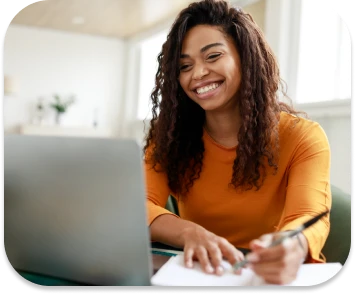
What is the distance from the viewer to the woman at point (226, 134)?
564mm

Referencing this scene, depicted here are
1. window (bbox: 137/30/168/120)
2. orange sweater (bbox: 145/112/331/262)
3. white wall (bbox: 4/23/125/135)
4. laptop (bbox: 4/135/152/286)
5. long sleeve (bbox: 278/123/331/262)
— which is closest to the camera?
laptop (bbox: 4/135/152/286)

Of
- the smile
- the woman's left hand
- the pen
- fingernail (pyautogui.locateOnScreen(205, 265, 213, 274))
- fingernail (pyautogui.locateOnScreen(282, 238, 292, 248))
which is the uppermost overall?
the smile

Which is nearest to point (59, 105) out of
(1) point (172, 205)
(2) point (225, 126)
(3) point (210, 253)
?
(1) point (172, 205)

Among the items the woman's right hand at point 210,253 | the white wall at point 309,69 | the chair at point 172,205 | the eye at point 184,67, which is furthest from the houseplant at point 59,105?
the woman's right hand at point 210,253

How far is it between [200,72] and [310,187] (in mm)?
244

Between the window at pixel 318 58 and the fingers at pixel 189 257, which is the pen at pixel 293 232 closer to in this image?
the fingers at pixel 189 257

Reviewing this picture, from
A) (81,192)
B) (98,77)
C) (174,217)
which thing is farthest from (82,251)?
(98,77)

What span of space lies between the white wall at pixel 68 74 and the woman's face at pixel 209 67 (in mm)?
2657

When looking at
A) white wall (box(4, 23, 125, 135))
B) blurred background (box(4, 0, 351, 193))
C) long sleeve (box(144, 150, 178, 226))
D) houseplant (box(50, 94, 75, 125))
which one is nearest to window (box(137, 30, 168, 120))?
blurred background (box(4, 0, 351, 193))

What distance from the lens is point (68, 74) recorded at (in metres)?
3.36

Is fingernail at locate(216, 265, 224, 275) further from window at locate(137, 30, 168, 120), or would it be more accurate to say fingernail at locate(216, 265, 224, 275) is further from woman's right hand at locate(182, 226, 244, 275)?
window at locate(137, 30, 168, 120)

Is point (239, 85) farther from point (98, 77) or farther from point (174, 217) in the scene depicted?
point (98, 77)

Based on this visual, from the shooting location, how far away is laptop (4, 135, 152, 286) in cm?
23

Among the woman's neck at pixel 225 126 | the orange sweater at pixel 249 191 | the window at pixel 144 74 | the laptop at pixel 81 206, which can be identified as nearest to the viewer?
the laptop at pixel 81 206
